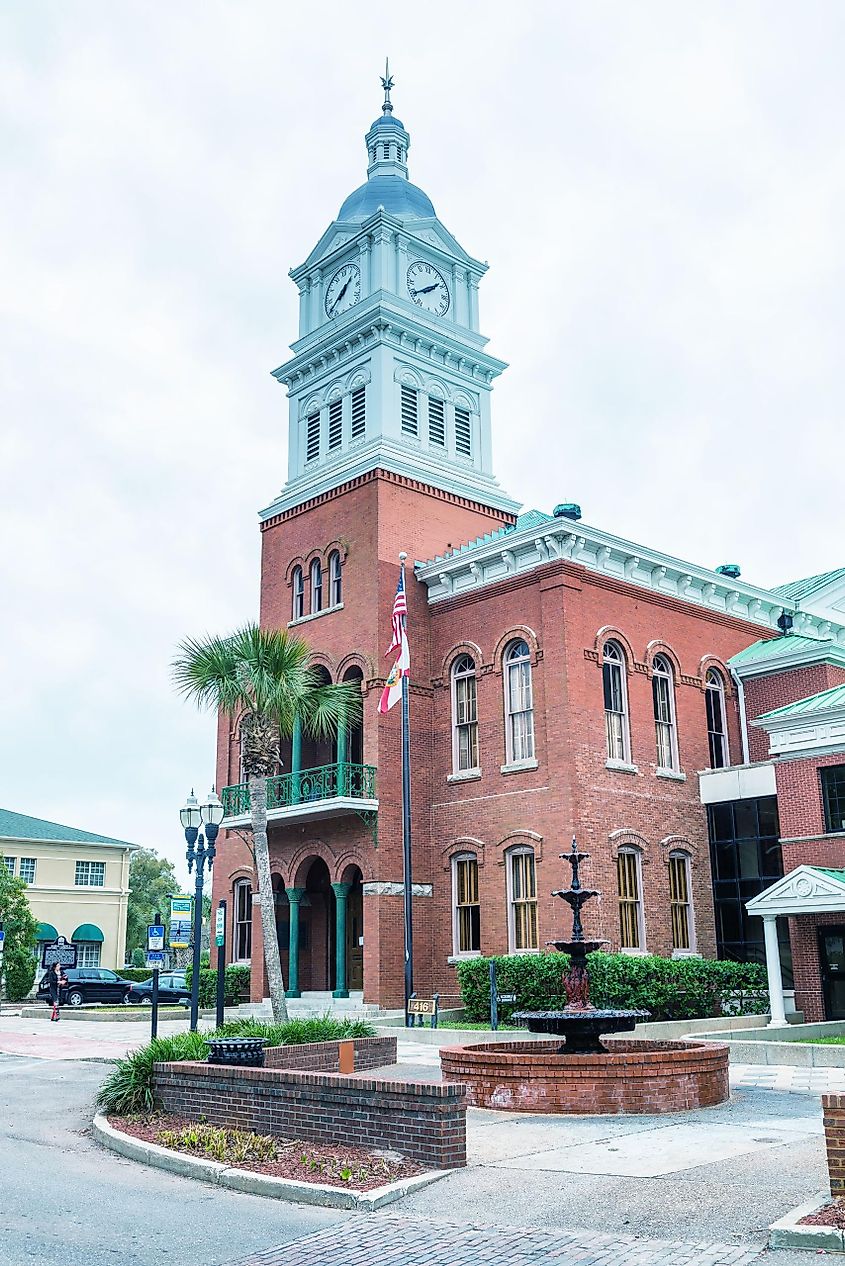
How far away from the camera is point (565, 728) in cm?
2764

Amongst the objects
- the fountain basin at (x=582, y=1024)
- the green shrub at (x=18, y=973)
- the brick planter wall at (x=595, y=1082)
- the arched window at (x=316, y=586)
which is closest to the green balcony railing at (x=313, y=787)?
the arched window at (x=316, y=586)

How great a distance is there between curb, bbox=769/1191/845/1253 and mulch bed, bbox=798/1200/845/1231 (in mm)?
53

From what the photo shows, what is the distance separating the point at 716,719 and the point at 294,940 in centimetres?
1256

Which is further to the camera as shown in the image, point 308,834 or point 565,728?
point 308,834

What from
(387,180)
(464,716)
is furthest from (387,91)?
(464,716)

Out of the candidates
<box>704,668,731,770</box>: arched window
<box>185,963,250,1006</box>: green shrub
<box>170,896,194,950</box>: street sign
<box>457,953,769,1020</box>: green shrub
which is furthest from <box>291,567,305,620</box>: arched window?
<box>457,953,769,1020</box>: green shrub

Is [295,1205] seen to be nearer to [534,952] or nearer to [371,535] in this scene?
[534,952]

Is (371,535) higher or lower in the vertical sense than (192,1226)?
higher

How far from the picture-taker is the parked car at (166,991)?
40031mm

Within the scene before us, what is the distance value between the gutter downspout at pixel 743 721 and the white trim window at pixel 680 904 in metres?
3.74

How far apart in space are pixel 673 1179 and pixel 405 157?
3708 centimetres

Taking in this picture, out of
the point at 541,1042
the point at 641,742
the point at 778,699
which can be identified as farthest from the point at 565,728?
the point at 541,1042

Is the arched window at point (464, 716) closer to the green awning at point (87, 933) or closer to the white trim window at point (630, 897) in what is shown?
the white trim window at point (630, 897)

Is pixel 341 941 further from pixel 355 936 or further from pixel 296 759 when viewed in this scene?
pixel 296 759
